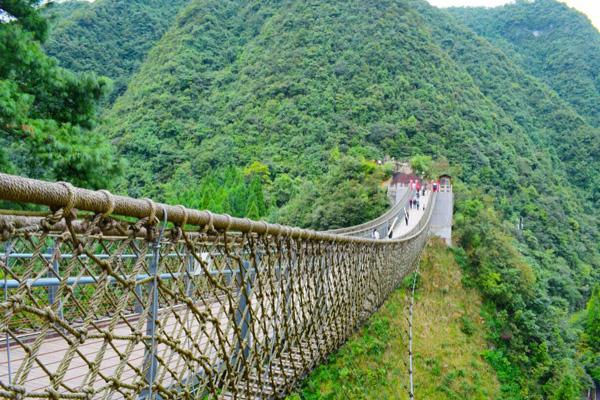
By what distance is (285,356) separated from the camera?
11.5 feet

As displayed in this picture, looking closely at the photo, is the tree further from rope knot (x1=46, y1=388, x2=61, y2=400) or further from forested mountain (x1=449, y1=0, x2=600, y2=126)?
forested mountain (x1=449, y1=0, x2=600, y2=126)

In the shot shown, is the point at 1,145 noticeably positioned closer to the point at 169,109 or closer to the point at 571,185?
the point at 169,109

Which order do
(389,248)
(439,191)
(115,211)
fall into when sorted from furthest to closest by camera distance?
(439,191), (389,248), (115,211)

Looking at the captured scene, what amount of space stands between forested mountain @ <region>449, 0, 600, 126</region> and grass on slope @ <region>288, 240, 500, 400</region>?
46.2 meters

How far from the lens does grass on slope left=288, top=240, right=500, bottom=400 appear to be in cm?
623

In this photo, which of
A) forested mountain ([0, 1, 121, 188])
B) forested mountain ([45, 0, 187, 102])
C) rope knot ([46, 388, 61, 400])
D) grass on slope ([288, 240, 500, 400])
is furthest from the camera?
forested mountain ([45, 0, 187, 102])

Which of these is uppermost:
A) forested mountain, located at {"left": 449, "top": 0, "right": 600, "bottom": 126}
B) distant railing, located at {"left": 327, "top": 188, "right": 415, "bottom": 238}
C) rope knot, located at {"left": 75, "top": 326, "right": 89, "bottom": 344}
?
forested mountain, located at {"left": 449, "top": 0, "right": 600, "bottom": 126}

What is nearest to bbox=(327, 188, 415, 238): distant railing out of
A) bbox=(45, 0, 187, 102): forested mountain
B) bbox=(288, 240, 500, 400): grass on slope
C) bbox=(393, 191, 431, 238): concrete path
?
bbox=(393, 191, 431, 238): concrete path

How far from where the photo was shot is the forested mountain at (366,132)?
13891mm

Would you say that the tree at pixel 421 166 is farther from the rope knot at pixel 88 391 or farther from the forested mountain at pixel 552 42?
the forested mountain at pixel 552 42

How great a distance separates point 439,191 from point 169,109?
2240 centimetres

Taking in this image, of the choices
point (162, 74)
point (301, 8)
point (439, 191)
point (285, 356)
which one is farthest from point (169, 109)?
point (285, 356)

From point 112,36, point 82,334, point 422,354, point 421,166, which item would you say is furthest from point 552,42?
point 82,334

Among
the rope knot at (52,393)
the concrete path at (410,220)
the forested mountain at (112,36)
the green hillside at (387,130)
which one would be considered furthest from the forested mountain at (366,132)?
the rope knot at (52,393)
